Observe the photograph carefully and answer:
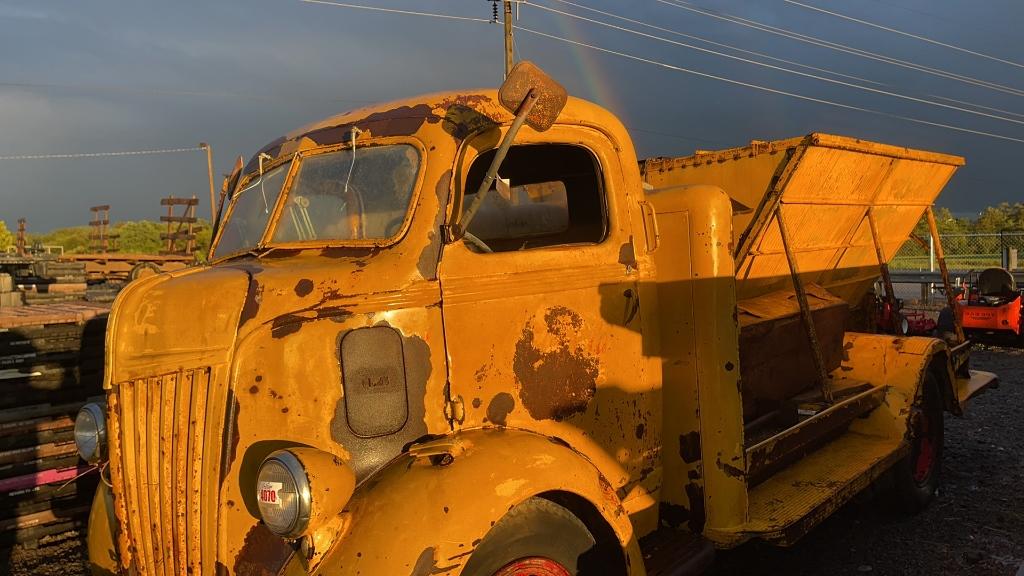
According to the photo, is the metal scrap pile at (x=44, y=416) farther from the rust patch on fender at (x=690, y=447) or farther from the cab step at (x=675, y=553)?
the rust patch on fender at (x=690, y=447)

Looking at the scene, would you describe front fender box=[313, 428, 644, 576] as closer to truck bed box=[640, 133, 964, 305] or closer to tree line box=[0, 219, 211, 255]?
truck bed box=[640, 133, 964, 305]

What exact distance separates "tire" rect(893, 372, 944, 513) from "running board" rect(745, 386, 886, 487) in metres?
0.42

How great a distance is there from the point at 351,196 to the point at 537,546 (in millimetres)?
1610

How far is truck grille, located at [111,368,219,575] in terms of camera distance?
2463mm

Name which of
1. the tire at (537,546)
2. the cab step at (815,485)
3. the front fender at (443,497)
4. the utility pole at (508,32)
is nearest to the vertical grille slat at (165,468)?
the front fender at (443,497)

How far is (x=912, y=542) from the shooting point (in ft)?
16.0

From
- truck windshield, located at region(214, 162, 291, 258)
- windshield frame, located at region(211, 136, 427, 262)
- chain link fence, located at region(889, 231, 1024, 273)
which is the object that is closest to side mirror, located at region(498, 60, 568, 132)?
windshield frame, located at region(211, 136, 427, 262)

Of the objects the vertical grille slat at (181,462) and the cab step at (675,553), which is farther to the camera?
the cab step at (675,553)

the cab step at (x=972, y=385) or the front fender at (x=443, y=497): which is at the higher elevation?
the front fender at (x=443, y=497)

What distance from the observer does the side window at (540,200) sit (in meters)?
3.42

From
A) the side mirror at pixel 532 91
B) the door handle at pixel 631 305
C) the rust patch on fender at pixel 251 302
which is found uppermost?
the side mirror at pixel 532 91

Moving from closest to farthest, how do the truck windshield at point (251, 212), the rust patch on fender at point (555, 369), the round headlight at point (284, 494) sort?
the round headlight at point (284, 494) → the rust patch on fender at point (555, 369) → the truck windshield at point (251, 212)

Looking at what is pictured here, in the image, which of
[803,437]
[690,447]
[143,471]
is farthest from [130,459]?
Answer: [803,437]

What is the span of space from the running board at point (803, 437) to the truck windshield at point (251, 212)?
2.63 m
